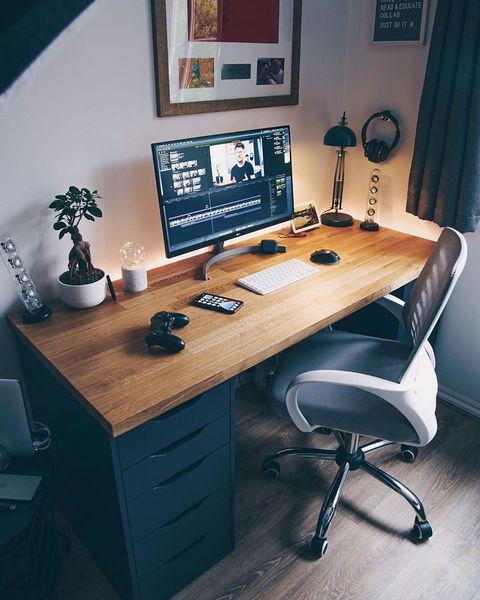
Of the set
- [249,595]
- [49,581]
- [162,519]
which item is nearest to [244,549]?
[249,595]

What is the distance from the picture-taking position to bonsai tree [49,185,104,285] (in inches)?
60.7

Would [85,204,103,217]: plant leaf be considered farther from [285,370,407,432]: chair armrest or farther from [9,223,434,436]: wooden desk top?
[285,370,407,432]: chair armrest

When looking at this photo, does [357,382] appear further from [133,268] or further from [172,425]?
[133,268]

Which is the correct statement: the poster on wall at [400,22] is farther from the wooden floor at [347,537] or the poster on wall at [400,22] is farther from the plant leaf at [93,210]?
the wooden floor at [347,537]

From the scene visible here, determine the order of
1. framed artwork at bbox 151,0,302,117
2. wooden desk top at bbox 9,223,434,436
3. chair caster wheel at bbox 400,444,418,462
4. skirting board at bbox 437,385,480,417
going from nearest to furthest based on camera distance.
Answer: wooden desk top at bbox 9,223,434,436 < framed artwork at bbox 151,0,302,117 < chair caster wheel at bbox 400,444,418,462 < skirting board at bbox 437,385,480,417

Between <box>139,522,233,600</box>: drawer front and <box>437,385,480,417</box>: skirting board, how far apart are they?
4.16ft

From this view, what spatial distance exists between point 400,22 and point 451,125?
53 centimetres

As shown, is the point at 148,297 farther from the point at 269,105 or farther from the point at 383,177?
the point at 383,177

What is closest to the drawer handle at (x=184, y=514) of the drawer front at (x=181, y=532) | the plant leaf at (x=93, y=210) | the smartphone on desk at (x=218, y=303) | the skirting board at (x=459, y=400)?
the drawer front at (x=181, y=532)

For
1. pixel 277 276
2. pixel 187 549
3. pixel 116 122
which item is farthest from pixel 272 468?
pixel 116 122

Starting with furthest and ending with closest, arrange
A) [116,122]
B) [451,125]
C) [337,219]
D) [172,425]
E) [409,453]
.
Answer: [337,219] → [409,453] → [451,125] → [116,122] → [172,425]

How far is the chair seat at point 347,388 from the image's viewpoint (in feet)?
5.05

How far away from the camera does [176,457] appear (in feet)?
4.51

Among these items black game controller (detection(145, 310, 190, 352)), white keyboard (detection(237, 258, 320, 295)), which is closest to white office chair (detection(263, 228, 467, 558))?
white keyboard (detection(237, 258, 320, 295))
